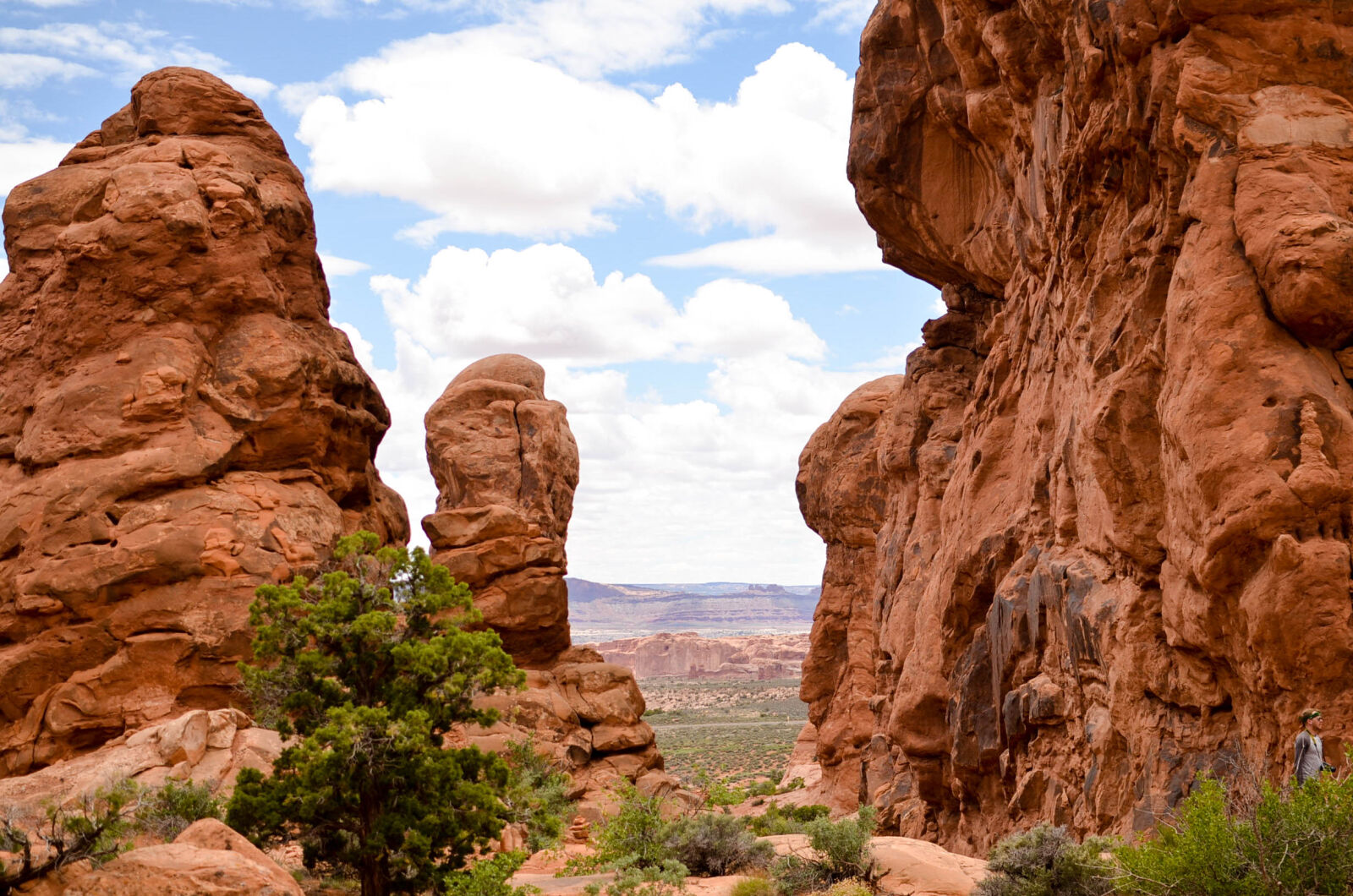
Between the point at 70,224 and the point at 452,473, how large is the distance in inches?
587

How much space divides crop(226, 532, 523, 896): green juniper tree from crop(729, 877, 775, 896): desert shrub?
3.23 metres

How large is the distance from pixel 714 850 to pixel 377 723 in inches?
203

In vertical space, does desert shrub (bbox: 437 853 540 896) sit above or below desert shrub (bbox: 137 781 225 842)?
below

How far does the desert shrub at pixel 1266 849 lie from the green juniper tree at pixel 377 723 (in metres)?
8.31

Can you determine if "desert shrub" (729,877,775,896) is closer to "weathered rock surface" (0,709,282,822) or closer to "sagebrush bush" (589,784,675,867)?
"sagebrush bush" (589,784,675,867)

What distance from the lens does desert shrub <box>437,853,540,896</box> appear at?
12.4 meters

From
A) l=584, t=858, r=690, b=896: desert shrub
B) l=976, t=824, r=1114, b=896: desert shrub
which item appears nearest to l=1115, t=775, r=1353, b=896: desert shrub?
l=976, t=824, r=1114, b=896: desert shrub

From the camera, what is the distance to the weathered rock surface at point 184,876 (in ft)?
29.9

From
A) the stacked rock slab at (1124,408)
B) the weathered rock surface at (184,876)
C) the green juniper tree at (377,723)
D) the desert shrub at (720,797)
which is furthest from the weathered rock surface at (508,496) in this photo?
the weathered rock surface at (184,876)

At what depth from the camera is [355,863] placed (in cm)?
1406

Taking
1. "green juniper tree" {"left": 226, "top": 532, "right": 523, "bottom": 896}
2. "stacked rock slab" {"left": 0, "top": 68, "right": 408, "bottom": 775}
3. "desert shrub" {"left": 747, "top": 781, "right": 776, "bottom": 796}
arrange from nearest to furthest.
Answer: "green juniper tree" {"left": 226, "top": 532, "right": 523, "bottom": 896} < "stacked rock slab" {"left": 0, "top": 68, "right": 408, "bottom": 775} < "desert shrub" {"left": 747, "top": 781, "right": 776, "bottom": 796}

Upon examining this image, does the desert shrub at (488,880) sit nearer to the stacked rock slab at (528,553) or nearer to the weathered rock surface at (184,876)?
the weathered rock surface at (184,876)

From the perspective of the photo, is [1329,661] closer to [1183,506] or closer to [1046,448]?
[1183,506]

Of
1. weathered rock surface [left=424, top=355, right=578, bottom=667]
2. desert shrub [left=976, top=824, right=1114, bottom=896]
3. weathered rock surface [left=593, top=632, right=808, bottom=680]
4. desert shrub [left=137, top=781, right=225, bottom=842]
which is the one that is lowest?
weathered rock surface [left=593, top=632, right=808, bottom=680]
